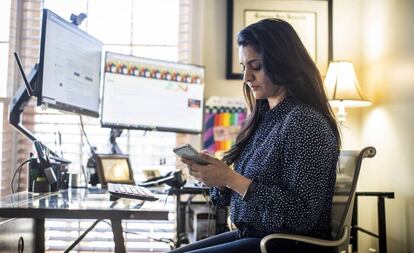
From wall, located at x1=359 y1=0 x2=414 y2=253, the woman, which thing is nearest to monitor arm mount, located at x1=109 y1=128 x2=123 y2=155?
the woman

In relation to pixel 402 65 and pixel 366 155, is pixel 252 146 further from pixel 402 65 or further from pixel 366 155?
pixel 402 65

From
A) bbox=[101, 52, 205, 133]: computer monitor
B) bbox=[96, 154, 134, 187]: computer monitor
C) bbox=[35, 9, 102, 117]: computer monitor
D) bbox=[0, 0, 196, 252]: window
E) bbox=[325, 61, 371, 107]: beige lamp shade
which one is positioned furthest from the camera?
bbox=[0, 0, 196, 252]: window

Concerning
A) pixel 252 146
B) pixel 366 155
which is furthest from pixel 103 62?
pixel 366 155

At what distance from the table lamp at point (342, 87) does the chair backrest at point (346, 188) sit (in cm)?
105

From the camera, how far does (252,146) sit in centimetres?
132

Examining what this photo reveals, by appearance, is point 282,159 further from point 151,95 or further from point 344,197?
point 151,95

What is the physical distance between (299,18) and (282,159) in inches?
69.9

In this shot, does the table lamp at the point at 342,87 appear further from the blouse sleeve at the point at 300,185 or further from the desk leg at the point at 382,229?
the blouse sleeve at the point at 300,185

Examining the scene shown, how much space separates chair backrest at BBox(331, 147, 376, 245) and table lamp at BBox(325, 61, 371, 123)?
105 centimetres

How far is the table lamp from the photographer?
231 cm

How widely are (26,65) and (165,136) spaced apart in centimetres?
100

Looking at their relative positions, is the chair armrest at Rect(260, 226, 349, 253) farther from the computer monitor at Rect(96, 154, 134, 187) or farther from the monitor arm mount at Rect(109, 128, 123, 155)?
the monitor arm mount at Rect(109, 128, 123, 155)

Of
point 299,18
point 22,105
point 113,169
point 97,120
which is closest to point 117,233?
point 113,169

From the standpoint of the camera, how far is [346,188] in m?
1.25
